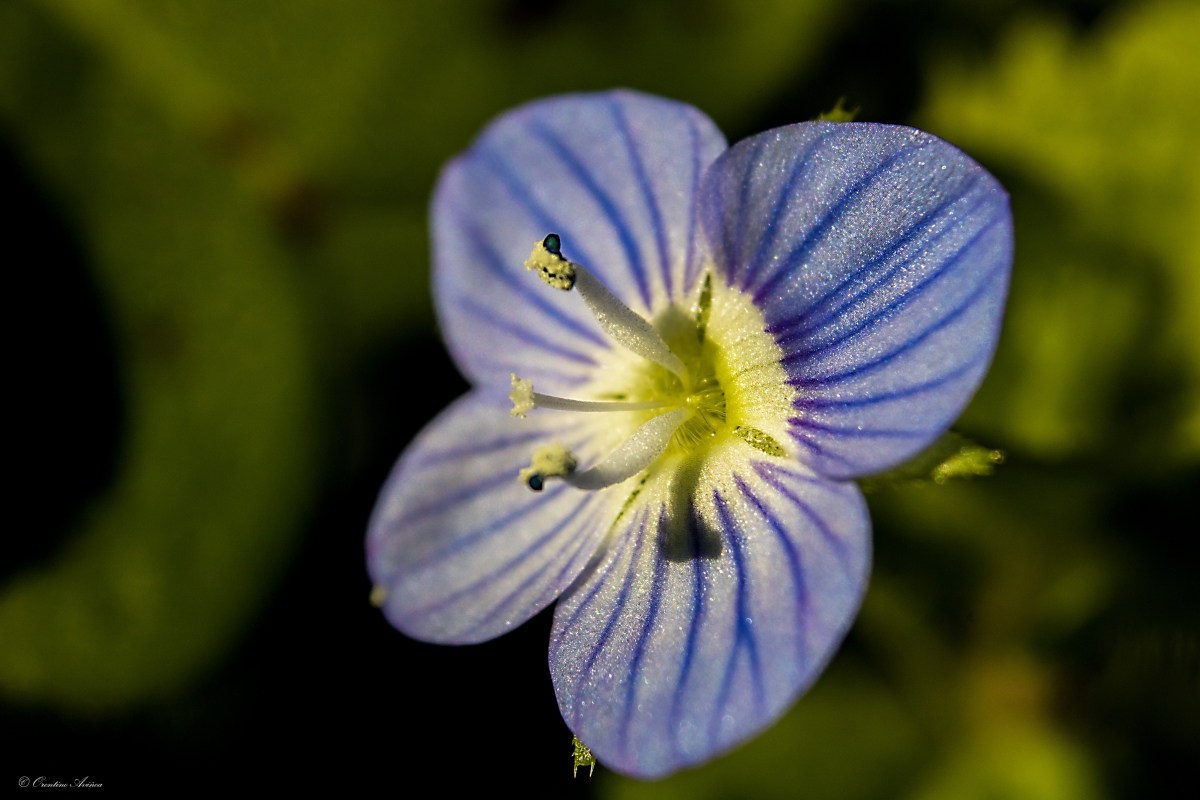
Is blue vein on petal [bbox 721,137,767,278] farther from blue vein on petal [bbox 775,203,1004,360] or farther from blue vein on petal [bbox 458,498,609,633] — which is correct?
blue vein on petal [bbox 458,498,609,633]

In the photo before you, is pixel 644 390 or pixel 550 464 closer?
pixel 550 464

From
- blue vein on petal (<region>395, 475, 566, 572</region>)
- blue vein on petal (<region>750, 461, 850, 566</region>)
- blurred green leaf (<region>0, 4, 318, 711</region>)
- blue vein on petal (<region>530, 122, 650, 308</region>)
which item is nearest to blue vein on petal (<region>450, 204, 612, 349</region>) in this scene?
blue vein on petal (<region>530, 122, 650, 308</region>)

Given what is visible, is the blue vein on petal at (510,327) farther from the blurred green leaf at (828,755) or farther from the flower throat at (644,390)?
the blurred green leaf at (828,755)

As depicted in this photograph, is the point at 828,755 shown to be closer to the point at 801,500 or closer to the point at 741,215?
the point at 801,500

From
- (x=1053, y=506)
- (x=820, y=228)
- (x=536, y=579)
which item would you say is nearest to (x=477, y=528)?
(x=536, y=579)

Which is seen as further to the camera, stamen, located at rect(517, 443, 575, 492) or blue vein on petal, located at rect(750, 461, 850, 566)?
stamen, located at rect(517, 443, 575, 492)

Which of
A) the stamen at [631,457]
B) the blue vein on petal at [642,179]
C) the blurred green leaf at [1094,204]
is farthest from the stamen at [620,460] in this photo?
the blurred green leaf at [1094,204]
